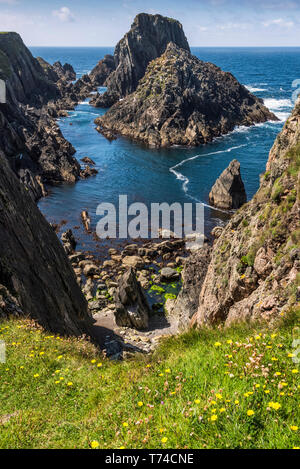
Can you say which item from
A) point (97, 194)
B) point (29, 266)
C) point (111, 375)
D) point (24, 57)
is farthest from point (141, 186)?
point (24, 57)

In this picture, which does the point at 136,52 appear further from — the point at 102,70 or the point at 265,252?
the point at 265,252

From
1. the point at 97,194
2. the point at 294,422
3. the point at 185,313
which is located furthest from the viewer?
the point at 97,194

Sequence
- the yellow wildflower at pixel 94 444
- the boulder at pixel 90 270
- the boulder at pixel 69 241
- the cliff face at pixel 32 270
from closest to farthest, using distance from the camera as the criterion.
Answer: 1. the yellow wildflower at pixel 94 444
2. the cliff face at pixel 32 270
3. the boulder at pixel 90 270
4. the boulder at pixel 69 241

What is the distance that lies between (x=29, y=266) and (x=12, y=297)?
13.6 feet

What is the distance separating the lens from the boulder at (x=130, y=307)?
3259 centimetres

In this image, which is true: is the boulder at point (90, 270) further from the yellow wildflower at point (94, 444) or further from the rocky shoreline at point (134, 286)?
the yellow wildflower at point (94, 444)

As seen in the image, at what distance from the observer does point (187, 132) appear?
3903 inches

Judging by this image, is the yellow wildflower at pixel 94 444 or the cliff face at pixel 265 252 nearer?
the yellow wildflower at pixel 94 444

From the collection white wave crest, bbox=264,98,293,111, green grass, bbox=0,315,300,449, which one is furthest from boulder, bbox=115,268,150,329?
white wave crest, bbox=264,98,293,111

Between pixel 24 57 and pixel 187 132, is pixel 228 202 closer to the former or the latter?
pixel 187 132

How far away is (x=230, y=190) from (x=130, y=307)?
114 ft

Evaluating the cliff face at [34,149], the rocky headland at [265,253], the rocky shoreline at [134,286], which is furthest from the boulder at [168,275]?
the cliff face at [34,149]
